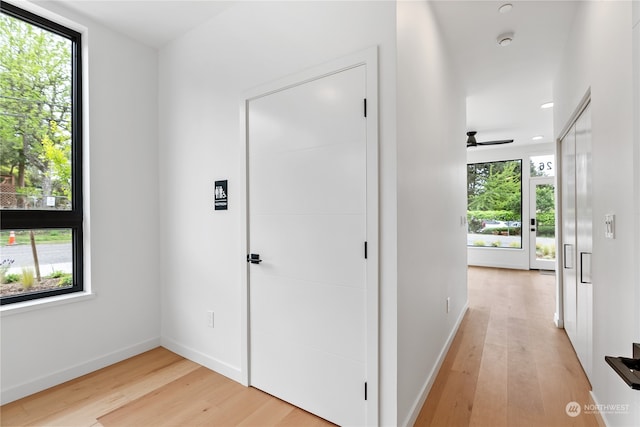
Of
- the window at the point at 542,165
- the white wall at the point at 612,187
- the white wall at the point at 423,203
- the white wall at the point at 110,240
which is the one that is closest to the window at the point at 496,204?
the window at the point at 542,165

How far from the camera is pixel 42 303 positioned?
2258 millimetres

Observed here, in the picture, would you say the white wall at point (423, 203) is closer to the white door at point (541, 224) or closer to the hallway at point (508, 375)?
the hallway at point (508, 375)

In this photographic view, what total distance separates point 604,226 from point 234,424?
2.56m

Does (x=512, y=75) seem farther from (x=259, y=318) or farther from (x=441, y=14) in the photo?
(x=259, y=318)

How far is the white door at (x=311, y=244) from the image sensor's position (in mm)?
1769

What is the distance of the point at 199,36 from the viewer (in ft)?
8.63

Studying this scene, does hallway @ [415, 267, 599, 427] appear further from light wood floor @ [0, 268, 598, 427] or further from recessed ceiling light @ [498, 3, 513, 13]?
recessed ceiling light @ [498, 3, 513, 13]

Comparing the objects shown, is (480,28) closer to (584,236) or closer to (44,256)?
(584,236)

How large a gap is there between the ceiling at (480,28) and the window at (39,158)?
16.8 inches

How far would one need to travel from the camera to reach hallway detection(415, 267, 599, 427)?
6.28ft

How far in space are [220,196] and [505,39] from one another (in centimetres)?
293

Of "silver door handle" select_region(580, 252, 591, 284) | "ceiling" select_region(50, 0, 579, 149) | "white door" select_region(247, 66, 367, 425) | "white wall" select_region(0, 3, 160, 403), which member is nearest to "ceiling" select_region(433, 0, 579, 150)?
"ceiling" select_region(50, 0, 579, 149)

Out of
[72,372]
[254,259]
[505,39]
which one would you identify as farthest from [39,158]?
[505,39]

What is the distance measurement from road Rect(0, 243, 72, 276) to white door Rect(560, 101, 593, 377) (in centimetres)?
414
